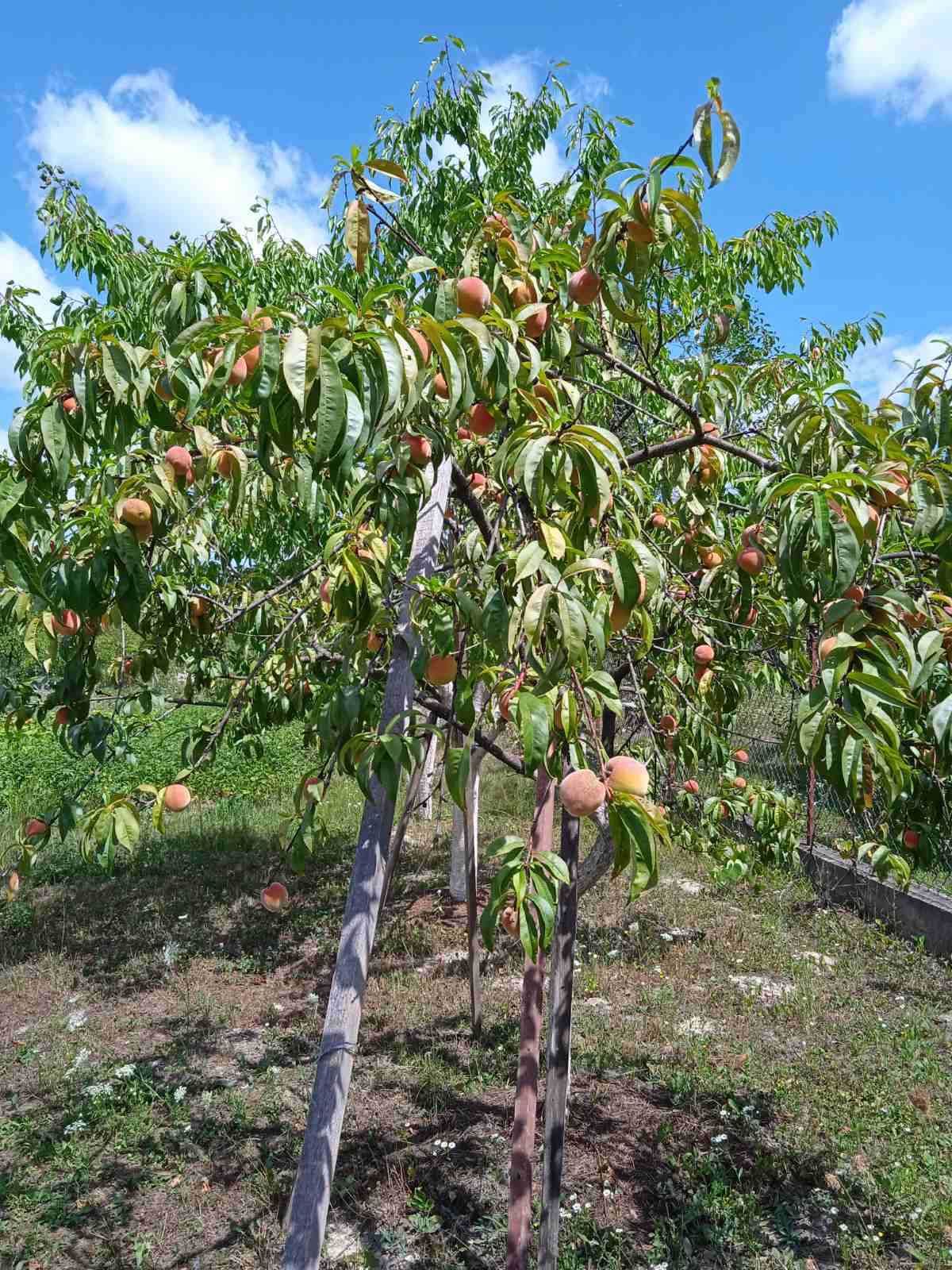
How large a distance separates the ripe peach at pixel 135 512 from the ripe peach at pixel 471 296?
73 cm

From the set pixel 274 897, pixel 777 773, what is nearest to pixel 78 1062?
pixel 274 897

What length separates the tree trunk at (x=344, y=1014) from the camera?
1.49m

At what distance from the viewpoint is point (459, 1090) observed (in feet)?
11.0

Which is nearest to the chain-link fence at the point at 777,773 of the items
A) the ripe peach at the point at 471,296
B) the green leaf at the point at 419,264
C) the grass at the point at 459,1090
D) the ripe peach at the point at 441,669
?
the grass at the point at 459,1090

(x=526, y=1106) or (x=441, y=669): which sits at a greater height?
(x=441, y=669)

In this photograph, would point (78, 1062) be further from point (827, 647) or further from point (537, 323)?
point (827, 647)

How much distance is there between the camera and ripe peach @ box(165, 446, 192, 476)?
190cm

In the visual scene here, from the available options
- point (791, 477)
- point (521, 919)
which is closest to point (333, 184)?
point (791, 477)

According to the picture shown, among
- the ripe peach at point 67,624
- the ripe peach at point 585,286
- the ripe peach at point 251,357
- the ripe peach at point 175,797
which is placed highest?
the ripe peach at point 585,286

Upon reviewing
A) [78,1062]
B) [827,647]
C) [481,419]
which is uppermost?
[481,419]

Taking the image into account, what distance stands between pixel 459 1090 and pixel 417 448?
279 centimetres

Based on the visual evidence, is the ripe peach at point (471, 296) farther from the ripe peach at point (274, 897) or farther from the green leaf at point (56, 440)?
the ripe peach at point (274, 897)

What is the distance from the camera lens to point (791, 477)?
4.48 feet

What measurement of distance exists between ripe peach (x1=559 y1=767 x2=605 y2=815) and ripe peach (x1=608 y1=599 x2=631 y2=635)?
31 centimetres
